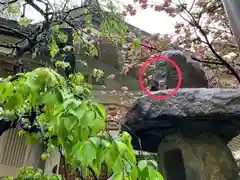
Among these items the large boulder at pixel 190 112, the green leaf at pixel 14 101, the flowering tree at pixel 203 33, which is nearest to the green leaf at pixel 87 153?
the green leaf at pixel 14 101

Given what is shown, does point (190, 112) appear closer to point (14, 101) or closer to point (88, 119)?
point (88, 119)

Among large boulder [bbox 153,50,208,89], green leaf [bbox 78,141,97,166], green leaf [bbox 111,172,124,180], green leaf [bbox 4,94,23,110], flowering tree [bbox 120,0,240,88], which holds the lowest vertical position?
green leaf [bbox 111,172,124,180]

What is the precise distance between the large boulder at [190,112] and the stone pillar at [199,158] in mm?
89

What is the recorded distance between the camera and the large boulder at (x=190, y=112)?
2570 millimetres

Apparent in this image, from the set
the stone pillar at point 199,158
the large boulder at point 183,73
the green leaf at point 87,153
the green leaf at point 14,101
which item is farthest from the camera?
the large boulder at point 183,73

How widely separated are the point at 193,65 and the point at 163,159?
99cm

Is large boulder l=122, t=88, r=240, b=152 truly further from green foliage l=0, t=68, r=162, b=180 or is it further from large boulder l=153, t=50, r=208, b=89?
green foliage l=0, t=68, r=162, b=180

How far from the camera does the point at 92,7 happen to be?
381 cm

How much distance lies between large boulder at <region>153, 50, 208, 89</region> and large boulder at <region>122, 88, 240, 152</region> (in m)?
0.45

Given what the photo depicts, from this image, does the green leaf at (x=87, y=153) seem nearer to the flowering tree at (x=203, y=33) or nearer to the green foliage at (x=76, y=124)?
the green foliage at (x=76, y=124)

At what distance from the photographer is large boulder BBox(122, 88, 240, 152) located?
2570mm

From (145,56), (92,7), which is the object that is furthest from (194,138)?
(145,56)

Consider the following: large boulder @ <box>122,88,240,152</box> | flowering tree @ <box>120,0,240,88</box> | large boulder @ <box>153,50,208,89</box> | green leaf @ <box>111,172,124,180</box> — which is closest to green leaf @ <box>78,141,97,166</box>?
green leaf @ <box>111,172,124,180</box>

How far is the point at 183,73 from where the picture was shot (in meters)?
3.23
